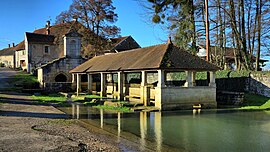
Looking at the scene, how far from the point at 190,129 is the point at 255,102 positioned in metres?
9.62

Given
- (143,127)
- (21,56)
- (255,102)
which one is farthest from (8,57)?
(143,127)

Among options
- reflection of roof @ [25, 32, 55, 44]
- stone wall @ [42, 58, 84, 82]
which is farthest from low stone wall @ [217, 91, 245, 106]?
reflection of roof @ [25, 32, 55, 44]

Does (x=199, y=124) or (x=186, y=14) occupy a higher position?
(x=186, y=14)

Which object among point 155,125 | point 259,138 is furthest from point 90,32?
point 259,138

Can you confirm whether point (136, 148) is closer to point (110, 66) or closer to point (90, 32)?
point (110, 66)

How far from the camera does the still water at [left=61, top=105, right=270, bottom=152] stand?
817cm

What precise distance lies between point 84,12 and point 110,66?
15451 millimetres

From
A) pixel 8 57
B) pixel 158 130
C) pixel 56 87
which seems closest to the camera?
pixel 158 130

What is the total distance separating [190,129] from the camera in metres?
10.7

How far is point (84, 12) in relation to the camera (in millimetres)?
34656

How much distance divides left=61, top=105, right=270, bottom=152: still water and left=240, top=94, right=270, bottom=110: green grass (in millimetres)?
2734

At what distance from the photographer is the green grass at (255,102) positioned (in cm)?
1728

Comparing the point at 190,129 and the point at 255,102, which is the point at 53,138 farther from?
the point at 255,102

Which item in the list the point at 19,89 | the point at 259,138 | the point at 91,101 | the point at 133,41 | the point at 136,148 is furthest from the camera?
the point at 133,41
